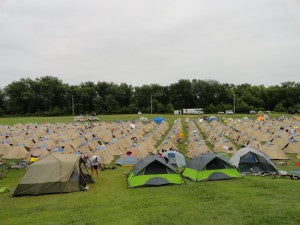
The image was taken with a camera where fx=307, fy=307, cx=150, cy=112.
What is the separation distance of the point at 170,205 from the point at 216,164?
5.58 metres

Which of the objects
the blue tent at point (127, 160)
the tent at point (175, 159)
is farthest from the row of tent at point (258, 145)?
the blue tent at point (127, 160)

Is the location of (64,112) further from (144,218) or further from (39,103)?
(144,218)

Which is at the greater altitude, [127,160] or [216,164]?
[216,164]

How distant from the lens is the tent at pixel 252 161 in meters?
18.8

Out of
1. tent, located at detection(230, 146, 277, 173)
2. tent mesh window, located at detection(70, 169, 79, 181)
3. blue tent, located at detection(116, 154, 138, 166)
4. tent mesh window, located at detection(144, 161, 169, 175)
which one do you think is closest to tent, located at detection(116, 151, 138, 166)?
blue tent, located at detection(116, 154, 138, 166)

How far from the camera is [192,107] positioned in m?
110

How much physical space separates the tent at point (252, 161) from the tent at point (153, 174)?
16.3 feet

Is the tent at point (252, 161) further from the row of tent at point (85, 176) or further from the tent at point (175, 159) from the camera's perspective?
the tent at point (175, 159)

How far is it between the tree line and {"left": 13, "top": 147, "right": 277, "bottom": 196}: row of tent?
3259 inches

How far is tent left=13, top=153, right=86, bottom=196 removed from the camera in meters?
15.2

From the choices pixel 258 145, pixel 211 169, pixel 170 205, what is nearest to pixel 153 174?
pixel 211 169

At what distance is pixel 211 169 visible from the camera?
55.4 feet

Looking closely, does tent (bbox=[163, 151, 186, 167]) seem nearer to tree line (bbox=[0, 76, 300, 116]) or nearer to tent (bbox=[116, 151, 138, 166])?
tent (bbox=[116, 151, 138, 166])

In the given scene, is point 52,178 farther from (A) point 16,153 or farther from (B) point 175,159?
(A) point 16,153
